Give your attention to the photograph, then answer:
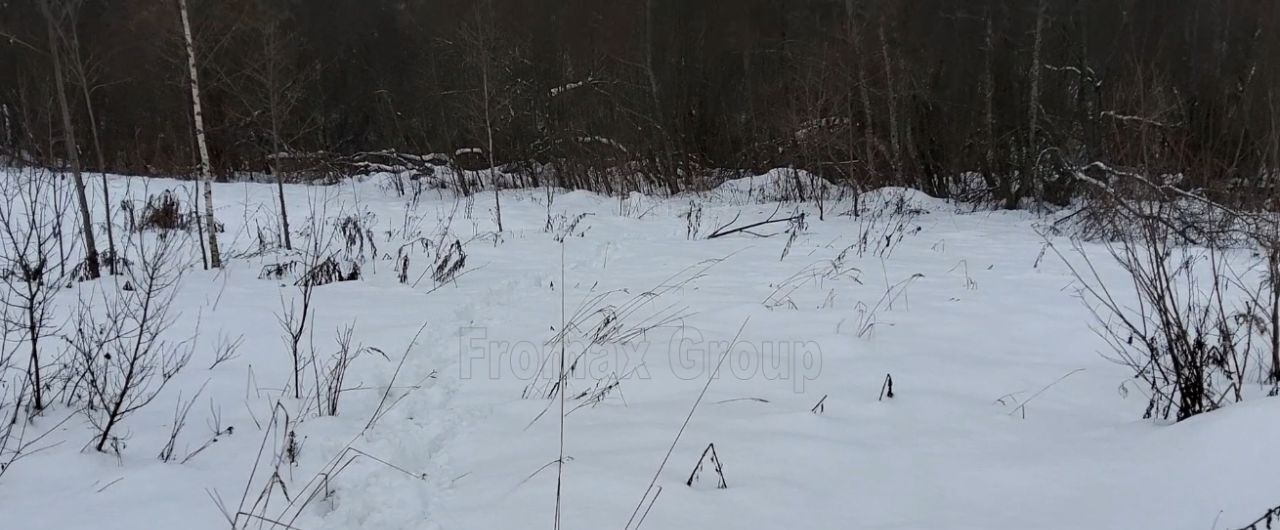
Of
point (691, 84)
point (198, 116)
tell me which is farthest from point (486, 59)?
point (691, 84)

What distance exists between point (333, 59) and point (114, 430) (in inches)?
848

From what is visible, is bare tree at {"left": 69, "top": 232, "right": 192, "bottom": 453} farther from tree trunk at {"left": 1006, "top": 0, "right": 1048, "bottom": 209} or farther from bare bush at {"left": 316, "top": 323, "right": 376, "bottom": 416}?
tree trunk at {"left": 1006, "top": 0, "right": 1048, "bottom": 209}

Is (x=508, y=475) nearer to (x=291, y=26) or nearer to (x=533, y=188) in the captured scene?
(x=533, y=188)

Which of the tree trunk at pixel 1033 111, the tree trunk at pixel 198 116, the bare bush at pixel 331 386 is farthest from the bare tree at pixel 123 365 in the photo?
the tree trunk at pixel 1033 111

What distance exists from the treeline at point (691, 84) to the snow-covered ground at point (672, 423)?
646 cm

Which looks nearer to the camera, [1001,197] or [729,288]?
[729,288]

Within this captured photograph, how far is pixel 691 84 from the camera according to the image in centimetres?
1833

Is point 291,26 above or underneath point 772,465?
above

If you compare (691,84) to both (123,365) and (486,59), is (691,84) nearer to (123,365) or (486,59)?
(486,59)

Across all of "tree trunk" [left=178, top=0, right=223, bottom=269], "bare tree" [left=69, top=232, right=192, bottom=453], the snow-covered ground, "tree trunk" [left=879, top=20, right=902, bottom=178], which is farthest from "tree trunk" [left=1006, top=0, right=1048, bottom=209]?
"bare tree" [left=69, top=232, right=192, bottom=453]

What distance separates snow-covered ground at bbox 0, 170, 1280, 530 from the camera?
2.22 m

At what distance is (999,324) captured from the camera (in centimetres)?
446

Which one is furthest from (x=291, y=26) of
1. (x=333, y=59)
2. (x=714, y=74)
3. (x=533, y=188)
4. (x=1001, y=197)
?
(x=1001, y=197)

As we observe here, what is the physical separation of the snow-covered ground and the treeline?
21.2 ft
